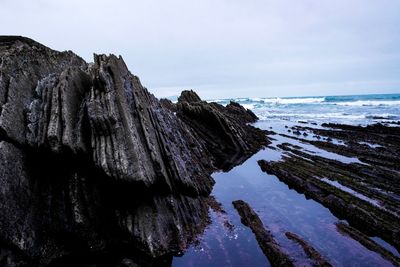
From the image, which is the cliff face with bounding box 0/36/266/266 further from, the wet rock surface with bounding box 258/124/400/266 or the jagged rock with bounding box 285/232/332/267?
the wet rock surface with bounding box 258/124/400/266

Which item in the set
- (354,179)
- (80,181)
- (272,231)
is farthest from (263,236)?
(354,179)

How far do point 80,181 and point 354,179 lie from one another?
54.4ft

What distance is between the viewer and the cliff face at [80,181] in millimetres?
10523

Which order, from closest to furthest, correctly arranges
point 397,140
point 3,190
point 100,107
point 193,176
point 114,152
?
point 3,190 < point 114,152 < point 100,107 < point 193,176 < point 397,140

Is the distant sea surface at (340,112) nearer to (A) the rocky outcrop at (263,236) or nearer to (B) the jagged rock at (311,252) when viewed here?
(A) the rocky outcrop at (263,236)

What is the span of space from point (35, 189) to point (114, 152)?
3.29 metres

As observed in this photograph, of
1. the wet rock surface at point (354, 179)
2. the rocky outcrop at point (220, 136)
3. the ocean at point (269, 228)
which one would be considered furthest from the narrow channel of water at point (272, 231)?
the rocky outcrop at point (220, 136)

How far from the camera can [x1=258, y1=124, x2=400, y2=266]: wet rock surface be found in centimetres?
1329

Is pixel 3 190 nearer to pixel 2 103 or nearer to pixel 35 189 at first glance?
pixel 35 189

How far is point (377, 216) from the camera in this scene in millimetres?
13688

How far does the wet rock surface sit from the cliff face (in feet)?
23.1

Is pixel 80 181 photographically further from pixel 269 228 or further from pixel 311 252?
pixel 311 252

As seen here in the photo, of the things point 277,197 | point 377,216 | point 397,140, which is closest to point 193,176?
point 277,197

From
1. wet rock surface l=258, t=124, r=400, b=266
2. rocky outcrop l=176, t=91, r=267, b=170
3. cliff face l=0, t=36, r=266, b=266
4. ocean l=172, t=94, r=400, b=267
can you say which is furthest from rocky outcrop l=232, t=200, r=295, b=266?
rocky outcrop l=176, t=91, r=267, b=170
